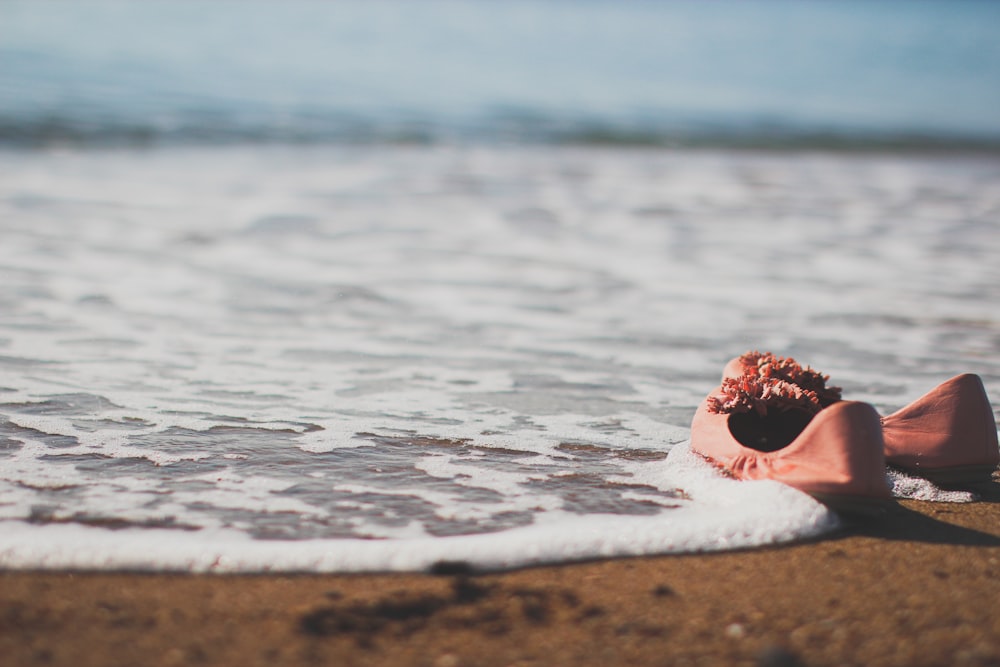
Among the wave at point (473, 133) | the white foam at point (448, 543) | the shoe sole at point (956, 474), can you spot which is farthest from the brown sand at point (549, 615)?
the wave at point (473, 133)

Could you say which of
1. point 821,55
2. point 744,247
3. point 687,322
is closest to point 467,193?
point 744,247

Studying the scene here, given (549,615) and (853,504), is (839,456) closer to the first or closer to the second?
(853,504)

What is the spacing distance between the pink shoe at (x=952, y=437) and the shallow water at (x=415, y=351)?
1.73 feet

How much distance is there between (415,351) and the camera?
435 cm

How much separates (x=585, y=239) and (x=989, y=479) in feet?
15.4

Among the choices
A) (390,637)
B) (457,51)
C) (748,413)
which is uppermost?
(457,51)

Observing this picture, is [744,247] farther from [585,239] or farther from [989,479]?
[989,479]

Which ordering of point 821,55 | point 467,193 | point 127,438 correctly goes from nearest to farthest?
point 127,438, point 467,193, point 821,55

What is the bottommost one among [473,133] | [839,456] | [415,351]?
[415,351]

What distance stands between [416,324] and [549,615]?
9.62 ft

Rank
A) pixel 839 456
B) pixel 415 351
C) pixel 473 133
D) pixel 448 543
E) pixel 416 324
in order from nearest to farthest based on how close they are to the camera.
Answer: pixel 448 543
pixel 839 456
pixel 415 351
pixel 416 324
pixel 473 133

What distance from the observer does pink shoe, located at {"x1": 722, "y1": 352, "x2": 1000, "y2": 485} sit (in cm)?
283

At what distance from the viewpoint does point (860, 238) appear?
7.69 meters

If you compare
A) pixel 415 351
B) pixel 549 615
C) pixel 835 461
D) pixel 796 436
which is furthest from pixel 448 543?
pixel 415 351
